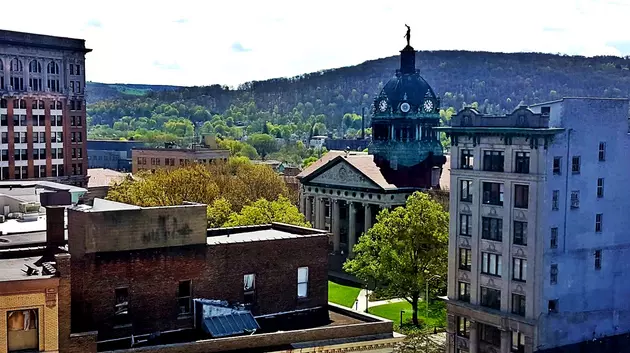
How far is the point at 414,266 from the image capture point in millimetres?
80000

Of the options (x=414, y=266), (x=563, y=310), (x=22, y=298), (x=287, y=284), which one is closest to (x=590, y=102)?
(x=563, y=310)

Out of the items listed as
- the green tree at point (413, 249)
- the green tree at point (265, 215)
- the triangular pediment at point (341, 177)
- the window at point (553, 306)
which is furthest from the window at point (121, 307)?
the triangular pediment at point (341, 177)

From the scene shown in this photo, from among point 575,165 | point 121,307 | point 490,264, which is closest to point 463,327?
point 490,264

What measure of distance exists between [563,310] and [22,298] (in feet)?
152

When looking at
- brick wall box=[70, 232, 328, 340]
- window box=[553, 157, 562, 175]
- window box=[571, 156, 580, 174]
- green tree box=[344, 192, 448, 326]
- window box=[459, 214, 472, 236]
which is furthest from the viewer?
green tree box=[344, 192, 448, 326]

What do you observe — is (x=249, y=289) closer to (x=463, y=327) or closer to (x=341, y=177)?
(x=463, y=327)

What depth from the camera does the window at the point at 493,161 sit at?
219 feet

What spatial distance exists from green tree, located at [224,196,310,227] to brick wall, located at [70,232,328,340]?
45.1 meters

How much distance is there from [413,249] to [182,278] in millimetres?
45973

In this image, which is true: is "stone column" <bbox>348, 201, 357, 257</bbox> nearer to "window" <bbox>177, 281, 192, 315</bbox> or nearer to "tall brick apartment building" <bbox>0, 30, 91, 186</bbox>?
"tall brick apartment building" <bbox>0, 30, 91, 186</bbox>

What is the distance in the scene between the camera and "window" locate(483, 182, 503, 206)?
6622cm

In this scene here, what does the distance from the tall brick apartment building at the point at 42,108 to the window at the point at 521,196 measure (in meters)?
85.9

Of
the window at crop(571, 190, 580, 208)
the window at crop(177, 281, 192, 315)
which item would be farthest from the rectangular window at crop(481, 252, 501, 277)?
the window at crop(177, 281, 192, 315)

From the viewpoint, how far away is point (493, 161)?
67312mm
